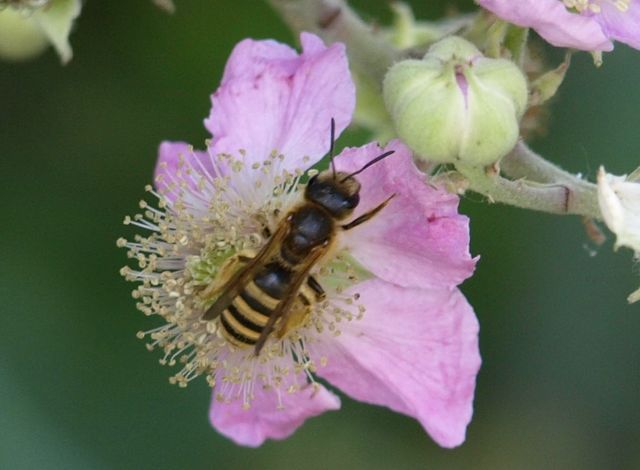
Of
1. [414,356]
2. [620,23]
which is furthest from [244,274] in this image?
[620,23]

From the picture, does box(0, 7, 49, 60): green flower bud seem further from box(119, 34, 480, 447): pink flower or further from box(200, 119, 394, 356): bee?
→ box(200, 119, 394, 356): bee

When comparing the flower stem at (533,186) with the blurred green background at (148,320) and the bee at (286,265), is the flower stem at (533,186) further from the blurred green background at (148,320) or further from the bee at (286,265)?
the blurred green background at (148,320)

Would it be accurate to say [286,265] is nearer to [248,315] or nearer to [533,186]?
[248,315]

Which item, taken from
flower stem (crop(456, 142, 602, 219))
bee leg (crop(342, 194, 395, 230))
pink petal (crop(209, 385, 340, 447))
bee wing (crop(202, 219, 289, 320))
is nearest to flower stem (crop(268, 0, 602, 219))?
flower stem (crop(456, 142, 602, 219))

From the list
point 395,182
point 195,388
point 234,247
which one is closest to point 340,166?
point 395,182

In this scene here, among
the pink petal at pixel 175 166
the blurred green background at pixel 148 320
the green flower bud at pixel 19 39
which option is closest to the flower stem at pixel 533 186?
the pink petal at pixel 175 166

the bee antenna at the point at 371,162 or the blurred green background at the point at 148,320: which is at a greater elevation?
the bee antenna at the point at 371,162

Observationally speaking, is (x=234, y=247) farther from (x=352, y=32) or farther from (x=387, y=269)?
(x=352, y=32)

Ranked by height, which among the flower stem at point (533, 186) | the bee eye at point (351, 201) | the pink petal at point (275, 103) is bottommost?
the flower stem at point (533, 186)
